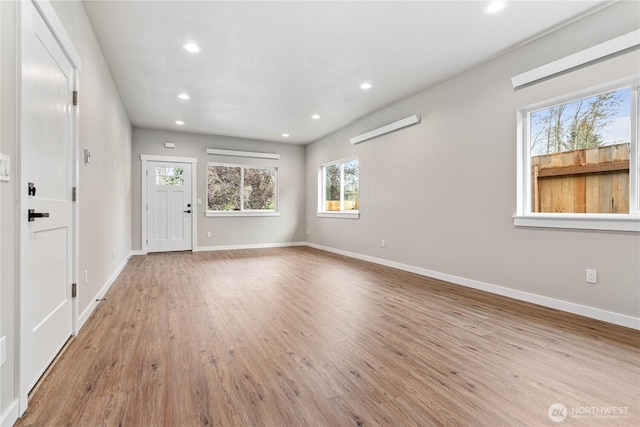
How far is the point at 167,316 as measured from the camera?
2.67m

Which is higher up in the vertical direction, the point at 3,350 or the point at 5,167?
the point at 5,167

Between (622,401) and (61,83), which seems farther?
(61,83)

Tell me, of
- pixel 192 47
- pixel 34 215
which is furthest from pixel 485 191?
pixel 34 215

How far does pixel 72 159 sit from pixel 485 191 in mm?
3959

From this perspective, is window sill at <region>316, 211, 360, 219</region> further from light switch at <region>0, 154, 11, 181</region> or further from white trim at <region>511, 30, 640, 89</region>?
light switch at <region>0, 154, 11, 181</region>

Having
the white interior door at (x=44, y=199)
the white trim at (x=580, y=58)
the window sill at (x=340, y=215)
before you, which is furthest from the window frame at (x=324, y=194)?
the white interior door at (x=44, y=199)

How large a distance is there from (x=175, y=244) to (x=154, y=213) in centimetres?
79

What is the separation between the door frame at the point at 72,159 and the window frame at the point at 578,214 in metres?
3.89

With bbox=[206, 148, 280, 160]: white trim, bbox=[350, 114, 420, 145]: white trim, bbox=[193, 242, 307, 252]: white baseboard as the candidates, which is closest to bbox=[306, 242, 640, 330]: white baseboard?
bbox=[350, 114, 420, 145]: white trim

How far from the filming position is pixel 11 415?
128cm

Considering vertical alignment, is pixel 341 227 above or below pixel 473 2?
below

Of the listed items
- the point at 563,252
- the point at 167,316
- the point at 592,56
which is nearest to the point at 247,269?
the point at 167,316

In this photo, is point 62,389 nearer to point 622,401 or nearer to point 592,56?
point 622,401

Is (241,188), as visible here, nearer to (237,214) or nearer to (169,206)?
(237,214)
